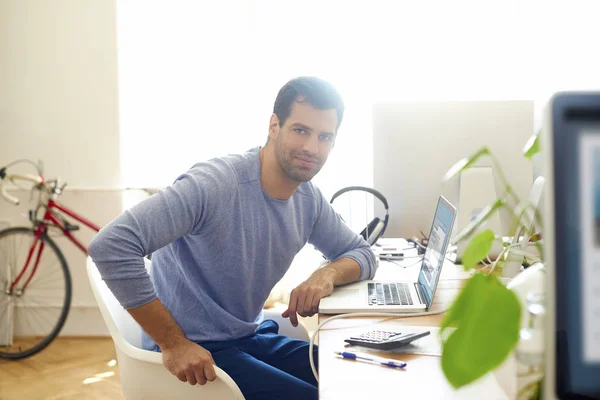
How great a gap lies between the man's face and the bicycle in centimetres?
182

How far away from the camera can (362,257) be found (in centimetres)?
176

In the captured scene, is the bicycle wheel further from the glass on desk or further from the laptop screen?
the glass on desk

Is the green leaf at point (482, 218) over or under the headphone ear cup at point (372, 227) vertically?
over

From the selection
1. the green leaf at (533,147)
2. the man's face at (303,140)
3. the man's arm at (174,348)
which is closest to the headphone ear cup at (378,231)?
the man's face at (303,140)

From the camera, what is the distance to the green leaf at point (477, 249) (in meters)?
0.62

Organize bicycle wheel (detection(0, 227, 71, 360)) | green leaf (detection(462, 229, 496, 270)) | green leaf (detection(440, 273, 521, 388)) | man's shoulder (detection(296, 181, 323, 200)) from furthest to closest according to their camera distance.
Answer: bicycle wheel (detection(0, 227, 71, 360)) < man's shoulder (detection(296, 181, 323, 200)) < green leaf (detection(462, 229, 496, 270)) < green leaf (detection(440, 273, 521, 388))

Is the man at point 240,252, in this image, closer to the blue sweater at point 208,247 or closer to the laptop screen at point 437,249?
the blue sweater at point 208,247

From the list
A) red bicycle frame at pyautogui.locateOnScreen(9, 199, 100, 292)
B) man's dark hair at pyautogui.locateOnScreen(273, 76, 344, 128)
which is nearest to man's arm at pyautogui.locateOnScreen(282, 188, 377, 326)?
man's dark hair at pyautogui.locateOnScreen(273, 76, 344, 128)

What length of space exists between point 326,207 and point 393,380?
851 mm

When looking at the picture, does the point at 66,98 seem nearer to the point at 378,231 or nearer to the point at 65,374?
the point at 65,374

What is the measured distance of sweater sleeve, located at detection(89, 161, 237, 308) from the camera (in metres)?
1.34

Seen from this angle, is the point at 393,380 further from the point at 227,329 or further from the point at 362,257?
the point at 362,257

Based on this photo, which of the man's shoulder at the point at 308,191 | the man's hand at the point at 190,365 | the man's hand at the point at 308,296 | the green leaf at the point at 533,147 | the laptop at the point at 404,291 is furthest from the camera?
the man's shoulder at the point at 308,191

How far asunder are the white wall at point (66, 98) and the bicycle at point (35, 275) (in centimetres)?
10
